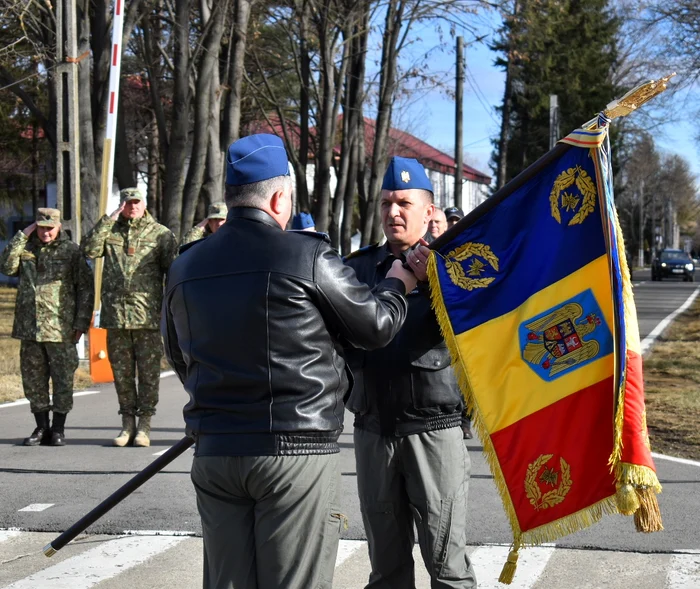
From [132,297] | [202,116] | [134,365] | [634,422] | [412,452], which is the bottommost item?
[134,365]

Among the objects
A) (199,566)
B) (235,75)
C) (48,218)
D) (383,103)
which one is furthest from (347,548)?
(383,103)

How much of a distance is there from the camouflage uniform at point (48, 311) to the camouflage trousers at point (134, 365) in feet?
1.40

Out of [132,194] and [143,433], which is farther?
[143,433]

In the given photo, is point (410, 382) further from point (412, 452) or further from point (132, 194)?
point (132, 194)

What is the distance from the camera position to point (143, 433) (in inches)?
357

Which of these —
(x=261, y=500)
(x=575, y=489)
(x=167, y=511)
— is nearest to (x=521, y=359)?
(x=575, y=489)

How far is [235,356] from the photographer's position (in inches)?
123

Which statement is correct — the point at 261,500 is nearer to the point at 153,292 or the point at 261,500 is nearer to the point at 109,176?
the point at 153,292

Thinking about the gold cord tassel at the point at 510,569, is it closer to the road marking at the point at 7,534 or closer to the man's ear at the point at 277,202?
the man's ear at the point at 277,202

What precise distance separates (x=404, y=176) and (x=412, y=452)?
111 cm

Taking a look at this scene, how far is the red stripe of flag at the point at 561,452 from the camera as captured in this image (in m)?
3.76

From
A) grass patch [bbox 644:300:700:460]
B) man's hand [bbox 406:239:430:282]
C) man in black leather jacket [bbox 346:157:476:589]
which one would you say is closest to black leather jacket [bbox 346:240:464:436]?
man in black leather jacket [bbox 346:157:476:589]

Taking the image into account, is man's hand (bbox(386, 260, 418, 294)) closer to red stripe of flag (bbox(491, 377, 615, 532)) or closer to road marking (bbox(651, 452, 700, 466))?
red stripe of flag (bbox(491, 377, 615, 532))

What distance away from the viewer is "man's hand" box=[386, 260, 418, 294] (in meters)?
3.79
